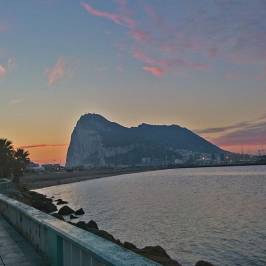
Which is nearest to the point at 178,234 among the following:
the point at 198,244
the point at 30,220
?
the point at 198,244

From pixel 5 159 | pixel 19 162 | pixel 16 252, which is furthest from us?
pixel 19 162

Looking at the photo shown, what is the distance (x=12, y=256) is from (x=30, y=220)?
169cm

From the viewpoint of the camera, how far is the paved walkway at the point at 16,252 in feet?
31.5

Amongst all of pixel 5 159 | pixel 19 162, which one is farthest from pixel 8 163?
A: pixel 19 162

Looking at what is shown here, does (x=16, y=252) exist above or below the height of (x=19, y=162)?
below

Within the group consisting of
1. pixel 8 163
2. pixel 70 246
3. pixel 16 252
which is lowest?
pixel 16 252

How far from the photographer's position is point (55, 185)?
18175cm

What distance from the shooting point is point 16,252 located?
35.8ft

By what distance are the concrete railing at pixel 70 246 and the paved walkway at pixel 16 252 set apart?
0.64 feet

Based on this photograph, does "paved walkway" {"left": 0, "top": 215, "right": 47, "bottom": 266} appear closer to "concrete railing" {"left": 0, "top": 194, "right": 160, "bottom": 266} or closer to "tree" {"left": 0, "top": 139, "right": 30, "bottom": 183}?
"concrete railing" {"left": 0, "top": 194, "right": 160, "bottom": 266}

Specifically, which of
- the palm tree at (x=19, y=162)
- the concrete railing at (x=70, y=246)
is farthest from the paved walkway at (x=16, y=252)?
the palm tree at (x=19, y=162)

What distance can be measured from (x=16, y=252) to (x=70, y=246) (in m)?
4.27

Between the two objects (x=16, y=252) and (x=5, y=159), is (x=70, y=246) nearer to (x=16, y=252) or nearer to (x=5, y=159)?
(x=16, y=252)

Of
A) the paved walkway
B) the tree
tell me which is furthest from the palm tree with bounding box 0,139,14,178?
the paved walkway
